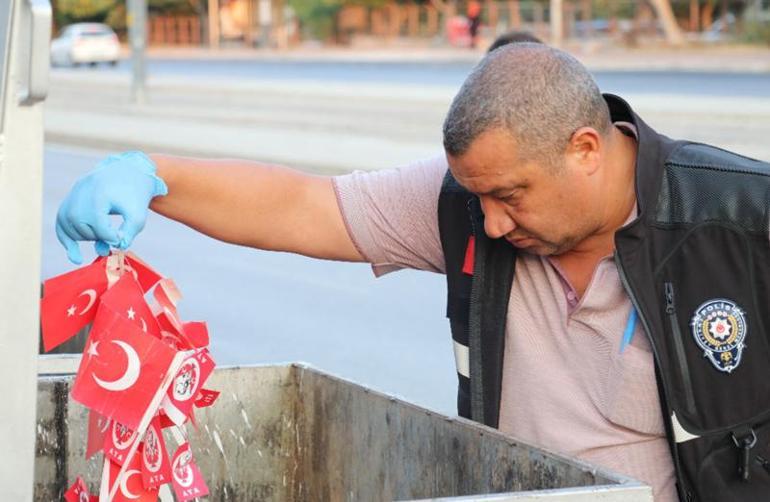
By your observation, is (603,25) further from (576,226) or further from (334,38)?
(576,226)

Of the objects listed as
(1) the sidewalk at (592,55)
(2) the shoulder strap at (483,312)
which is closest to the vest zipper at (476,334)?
(2) the shoulder strap at (483,312)

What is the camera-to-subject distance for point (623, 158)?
3.01 meters

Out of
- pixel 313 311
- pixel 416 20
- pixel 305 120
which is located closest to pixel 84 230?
pixel 313 311

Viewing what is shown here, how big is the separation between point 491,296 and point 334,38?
225 ft

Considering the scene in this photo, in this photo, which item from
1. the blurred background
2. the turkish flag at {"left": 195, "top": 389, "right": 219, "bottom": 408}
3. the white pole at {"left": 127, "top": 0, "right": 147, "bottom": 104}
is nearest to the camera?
the turkish flag at {"left": 195, "top": 389, "right": 219, "bottom": 408}

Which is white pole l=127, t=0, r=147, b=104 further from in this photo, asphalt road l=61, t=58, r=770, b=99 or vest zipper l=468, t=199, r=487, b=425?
vest zipper l=468, t=199, r=487, b=425

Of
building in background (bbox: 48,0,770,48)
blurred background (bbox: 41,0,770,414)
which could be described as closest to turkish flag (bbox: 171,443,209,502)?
blurred background (bbox: 41,0,770,414)

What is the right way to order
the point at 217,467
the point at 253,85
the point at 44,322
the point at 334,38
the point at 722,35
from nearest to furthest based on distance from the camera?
the point at 44,322 < the point at 217,467 < the point at 253,85 < the point at 722,35 < the point at 334,38

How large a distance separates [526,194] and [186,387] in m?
0.73

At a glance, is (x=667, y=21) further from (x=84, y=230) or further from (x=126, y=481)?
(x=126, y=481)

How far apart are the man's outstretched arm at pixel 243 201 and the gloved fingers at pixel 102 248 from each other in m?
0.08

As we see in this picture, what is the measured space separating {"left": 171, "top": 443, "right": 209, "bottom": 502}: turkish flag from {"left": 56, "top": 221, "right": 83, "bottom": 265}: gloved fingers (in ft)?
1.38

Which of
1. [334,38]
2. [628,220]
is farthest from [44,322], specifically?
[334,38]

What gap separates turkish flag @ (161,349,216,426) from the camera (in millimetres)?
2654
